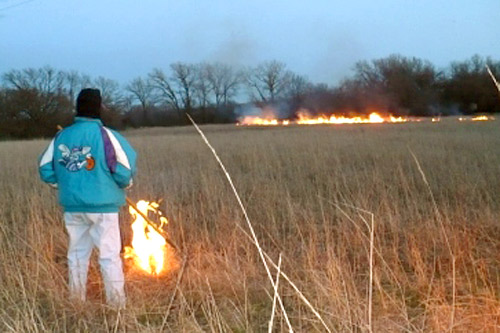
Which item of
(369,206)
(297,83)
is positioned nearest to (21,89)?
(297,83)

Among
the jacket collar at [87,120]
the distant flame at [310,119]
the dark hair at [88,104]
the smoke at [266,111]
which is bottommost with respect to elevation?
the jacket collar at [87,120]

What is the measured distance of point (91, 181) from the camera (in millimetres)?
3760

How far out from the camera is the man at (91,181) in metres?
3.76

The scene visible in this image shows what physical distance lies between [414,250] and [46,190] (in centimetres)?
730

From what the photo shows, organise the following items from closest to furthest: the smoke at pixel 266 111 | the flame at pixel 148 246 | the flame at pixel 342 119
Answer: the flame at pixel 148 246 < the flame at pixel 342 119 < the smoke at pixel 266 111

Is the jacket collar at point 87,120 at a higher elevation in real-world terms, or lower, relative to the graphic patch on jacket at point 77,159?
higher

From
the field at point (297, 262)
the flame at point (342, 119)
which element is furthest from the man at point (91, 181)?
the flame at point (342, 119)

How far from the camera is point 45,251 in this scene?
5.12 meters

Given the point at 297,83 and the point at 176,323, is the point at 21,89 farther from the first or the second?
the point at 176,323

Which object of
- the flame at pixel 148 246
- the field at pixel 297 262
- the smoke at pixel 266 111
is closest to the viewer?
the field at pixel 297 262

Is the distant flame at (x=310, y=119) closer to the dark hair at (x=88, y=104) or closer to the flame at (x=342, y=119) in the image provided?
the flame at (x=342, y=119)

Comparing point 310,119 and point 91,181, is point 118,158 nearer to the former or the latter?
point 91,181

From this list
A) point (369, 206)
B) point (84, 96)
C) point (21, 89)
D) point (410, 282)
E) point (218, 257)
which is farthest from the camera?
point (21, 89)

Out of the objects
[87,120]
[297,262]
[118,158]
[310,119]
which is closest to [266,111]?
[310,119]
